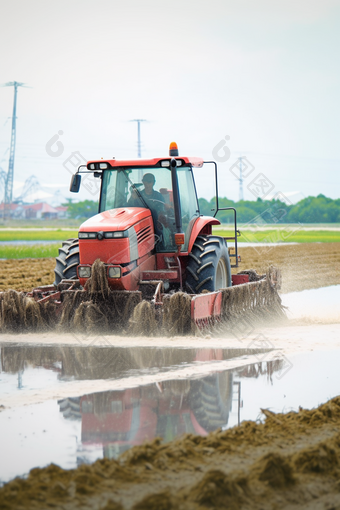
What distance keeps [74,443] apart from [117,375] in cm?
211

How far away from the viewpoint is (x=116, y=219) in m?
9.38

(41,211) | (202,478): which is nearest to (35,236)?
(202,478)

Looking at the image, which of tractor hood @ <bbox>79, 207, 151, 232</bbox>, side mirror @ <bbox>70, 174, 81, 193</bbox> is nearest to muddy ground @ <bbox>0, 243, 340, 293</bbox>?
side mirror @ <bbox>70, 174, 81, 193</bbox>

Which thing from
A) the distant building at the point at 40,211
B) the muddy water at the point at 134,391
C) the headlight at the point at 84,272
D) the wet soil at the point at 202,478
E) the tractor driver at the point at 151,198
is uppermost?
the distant building at the point at 40,211

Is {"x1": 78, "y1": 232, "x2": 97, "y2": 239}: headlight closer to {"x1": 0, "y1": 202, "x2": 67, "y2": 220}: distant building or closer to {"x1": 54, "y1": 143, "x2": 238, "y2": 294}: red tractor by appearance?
{"x1": 54, "y1": 143, "x2": 238, "y2": 294}: red tractor

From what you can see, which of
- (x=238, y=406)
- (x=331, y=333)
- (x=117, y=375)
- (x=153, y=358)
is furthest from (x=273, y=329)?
(x=238, y=406)

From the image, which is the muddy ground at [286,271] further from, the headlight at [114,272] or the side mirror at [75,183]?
the headlight at [114,272]

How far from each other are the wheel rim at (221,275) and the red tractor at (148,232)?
0.99 ft

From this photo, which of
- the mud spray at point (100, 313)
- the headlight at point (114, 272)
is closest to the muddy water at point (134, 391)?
the mud spray at point (100, 313)

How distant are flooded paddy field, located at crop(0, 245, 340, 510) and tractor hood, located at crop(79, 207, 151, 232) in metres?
1.50

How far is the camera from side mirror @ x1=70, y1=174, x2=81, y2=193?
33.0ft

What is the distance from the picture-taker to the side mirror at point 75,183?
33.0 feet

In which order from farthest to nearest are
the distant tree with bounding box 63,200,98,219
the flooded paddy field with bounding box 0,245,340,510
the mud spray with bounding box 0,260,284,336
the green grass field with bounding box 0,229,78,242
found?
the distant tree with bounding box 63,200,98,219
the green grass field with bounding box 0,229,78,242
the mud spray with bounding box 0,260,284,336
the flooded paddy field with bounding box 0,245,340,510

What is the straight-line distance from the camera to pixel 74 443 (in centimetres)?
481
